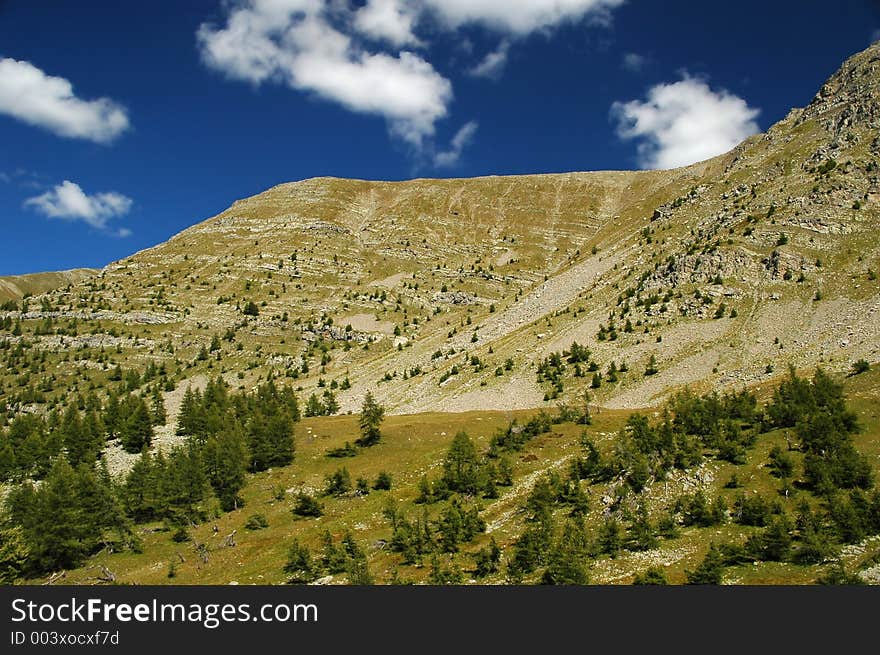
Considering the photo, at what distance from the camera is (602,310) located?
112 metres

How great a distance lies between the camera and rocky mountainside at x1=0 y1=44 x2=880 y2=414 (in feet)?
271

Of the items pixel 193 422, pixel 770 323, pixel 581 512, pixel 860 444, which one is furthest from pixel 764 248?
pixel 193 422

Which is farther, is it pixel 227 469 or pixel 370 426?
pixel 370 426

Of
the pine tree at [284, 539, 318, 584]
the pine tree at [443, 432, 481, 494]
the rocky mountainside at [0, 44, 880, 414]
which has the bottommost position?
the pine tree at [284, 539, 318, 584]

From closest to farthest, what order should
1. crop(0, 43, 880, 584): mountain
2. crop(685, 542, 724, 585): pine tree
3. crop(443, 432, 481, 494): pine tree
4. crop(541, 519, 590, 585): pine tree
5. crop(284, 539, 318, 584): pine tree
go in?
crop(685, 542, 724, 585): pine tree → crop(541, 519, 590, 585): pine tree → crop(0, 43, 880, 584): mountain → crop(284, 539, 318, 584): pine tree → crop(443, 432, 481, 494): pine tree

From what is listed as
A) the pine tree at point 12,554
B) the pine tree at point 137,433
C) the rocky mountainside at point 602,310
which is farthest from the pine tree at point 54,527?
the rocky mountainside at point 602,310

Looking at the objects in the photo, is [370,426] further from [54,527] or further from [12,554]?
[12,554]

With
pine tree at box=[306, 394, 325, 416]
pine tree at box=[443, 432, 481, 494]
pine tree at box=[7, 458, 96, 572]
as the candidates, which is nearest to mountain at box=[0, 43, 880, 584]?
pine tree at box=[7, 458, 96, 572]

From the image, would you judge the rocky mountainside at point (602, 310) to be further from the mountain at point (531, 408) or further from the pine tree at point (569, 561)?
the pine tree at point (569, 561)

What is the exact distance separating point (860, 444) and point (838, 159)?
10708 cm

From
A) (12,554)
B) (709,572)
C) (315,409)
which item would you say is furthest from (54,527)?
(315,409)

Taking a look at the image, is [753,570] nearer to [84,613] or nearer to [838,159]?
[84,613]

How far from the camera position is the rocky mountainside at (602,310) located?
271 feet

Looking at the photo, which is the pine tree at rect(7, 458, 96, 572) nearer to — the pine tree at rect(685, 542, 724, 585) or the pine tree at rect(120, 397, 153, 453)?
the pine tree at rect(120, 397, 153, 453)
